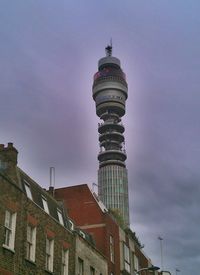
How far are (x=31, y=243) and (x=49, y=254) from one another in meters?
3.25

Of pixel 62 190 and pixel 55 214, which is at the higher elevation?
pixel 62 190

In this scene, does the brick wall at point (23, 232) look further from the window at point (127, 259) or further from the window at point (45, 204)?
the window at point (127, 259)

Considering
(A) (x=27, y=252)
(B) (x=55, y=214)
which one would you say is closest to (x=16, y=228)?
(A) (x=27, y=252)

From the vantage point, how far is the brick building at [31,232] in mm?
30797

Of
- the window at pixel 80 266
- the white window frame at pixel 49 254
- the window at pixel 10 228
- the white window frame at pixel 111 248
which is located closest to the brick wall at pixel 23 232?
the window at pixel 10 228

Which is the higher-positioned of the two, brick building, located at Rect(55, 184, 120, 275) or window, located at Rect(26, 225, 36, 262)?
brick building, located at Rect(55, 184, 120, 275)

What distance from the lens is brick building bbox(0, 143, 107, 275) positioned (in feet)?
101

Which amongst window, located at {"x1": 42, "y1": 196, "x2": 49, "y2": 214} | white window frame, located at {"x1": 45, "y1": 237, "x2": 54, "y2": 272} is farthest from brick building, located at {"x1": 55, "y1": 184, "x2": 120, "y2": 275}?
white window frame, located at {"x1": 45, "y1": 237, "x2": 54, "y2": 272}

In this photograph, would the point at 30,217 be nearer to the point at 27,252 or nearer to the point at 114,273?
the point at 27,252

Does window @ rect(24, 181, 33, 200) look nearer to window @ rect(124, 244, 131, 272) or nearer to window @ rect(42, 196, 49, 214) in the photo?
window @ rect(42, 196, 49, 214)

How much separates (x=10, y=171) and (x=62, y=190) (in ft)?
73.5

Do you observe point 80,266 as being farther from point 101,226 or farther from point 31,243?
point 31,243

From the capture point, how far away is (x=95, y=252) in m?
47.1

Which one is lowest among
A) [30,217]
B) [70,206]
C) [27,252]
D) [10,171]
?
[27,252]
